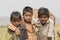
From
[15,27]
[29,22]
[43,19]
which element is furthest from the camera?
[29,22]

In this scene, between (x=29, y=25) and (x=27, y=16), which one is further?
(x=29, y=25)

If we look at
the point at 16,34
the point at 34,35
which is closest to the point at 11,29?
the point at 16,34

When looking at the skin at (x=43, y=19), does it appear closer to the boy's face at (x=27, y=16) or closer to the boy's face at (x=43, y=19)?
the boy's face at (x=43, y=19)

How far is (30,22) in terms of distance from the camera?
4898 mm

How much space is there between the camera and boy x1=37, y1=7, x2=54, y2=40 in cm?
482

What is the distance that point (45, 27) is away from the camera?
16.0 feet

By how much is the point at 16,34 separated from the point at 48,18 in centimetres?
62

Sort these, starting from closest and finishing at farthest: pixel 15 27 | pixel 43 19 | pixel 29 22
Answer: pixel 15 27, pixel 43 19, pixel 29 22

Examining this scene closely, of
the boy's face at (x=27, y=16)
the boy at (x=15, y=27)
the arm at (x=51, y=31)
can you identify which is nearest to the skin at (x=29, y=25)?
the boy's face at (x=27, y=16)

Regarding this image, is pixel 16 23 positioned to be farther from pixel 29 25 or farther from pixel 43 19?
pixel 43 19

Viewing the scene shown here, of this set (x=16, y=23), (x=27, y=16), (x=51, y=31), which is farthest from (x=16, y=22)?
(x=51, y=31)

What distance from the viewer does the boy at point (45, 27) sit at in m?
4.82

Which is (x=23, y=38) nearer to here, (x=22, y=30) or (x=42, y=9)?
(x=22, y=30)

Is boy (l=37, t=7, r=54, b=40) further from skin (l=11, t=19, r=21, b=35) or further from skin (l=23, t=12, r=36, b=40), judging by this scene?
skin (l=11, t=19, r=21, b=35)
